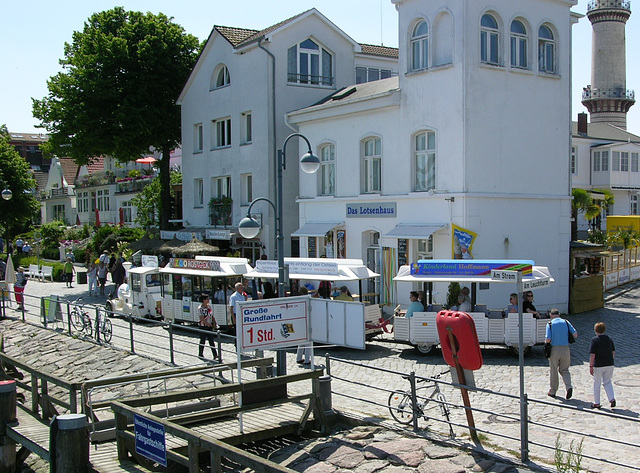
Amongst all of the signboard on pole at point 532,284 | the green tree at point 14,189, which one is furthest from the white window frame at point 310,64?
the green tree at point 14,189

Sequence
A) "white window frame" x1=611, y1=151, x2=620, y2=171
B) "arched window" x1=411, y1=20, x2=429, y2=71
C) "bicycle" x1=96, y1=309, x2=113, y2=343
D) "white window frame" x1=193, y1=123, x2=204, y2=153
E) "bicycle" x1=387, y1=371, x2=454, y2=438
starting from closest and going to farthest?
"bicycle" x1=387, y1=371, x2=454, y2=438 → "bicycle" x1=96, y1=309, x2=113, y2=343 → "arched window" x1=411, y1=20, x2=429, y2=71 → "white window frame" x1=193, y1=123, x2=204, y2=153 → "white window frame" x1=611, y1=151, x2=620, y2=171

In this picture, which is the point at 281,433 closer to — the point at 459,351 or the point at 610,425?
the point at 459,351

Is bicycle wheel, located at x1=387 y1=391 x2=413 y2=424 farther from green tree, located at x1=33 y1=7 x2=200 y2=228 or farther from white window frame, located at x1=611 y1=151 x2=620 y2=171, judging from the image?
white window frame, located at x1=611 y1=151 x2=620 y2=171

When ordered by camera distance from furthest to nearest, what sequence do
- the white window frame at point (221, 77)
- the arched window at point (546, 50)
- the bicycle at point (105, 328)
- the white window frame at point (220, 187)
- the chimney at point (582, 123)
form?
the chimney at point (582, 123), the white window frame at point (220, 187), the white window frame at point (221, 77), the arched window at point (546, 50), the bicycle at point (105, 328)

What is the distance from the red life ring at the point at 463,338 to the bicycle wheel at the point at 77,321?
46.6ft

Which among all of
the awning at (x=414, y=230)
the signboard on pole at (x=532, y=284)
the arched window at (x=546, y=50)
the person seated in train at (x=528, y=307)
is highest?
the arched window at (x=546, y=50)

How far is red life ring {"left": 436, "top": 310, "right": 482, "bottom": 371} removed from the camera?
34.3 feet

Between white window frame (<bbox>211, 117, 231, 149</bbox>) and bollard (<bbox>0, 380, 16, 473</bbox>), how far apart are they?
945 inches

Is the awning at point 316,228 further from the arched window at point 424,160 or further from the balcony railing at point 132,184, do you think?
the balcony railing at point 132,184

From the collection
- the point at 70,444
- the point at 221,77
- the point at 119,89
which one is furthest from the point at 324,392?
the point at 119,89

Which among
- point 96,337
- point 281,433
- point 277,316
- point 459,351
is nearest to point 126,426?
point 281,433

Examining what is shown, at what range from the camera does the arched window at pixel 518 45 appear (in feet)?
76.8

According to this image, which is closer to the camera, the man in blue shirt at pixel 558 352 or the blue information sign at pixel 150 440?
the blue information sign at pixel 150 440

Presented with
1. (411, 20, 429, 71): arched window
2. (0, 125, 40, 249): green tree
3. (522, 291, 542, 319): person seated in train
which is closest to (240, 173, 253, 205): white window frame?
(411, 20, 429, 71): arched window
